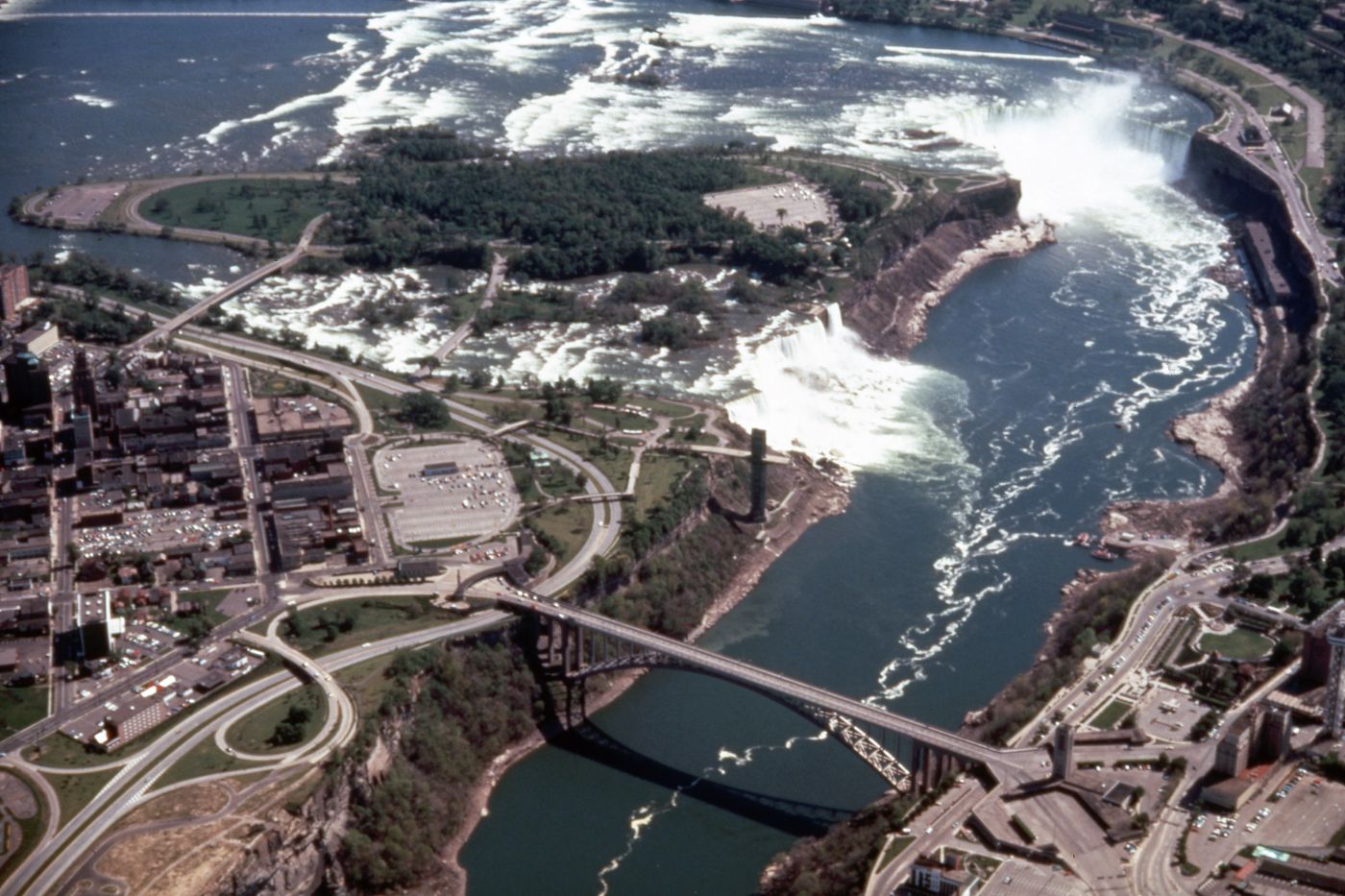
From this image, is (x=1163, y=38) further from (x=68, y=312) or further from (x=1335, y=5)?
(x=68, y=312)

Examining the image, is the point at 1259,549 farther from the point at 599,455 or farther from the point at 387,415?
the point at 387,415

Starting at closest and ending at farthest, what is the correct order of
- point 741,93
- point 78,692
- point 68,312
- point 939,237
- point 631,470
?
point 78,692 → point 631,470 → point 68,312 → point 939,237 → point 741,93

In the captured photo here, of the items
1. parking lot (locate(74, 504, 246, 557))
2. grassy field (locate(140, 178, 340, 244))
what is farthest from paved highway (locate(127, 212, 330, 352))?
parking lot (locate(74, 504, 246, 557))

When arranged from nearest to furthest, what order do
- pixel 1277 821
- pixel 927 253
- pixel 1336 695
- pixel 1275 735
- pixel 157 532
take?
pixel 1277 821, pixel 1275 735, pixel 1336 695, pixel 157 532, pixel 927 253

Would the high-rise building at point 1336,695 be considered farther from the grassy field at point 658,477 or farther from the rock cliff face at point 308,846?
the rock cliff face at point 308,846

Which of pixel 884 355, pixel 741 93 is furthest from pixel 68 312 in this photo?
pixel 741 93

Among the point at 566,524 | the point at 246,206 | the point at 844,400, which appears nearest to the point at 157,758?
the point at 566,524
